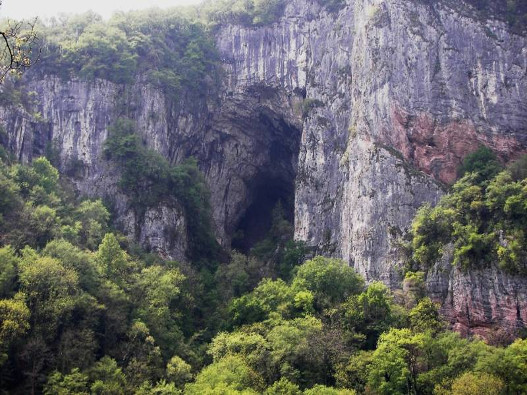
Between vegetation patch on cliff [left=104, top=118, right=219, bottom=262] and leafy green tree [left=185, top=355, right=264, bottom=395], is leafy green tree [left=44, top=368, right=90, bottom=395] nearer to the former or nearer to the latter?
leafy green tree [left=185, top=355, right=264, bottom=395]

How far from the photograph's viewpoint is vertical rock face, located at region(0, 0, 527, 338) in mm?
37375

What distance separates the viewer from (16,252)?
31734 mm

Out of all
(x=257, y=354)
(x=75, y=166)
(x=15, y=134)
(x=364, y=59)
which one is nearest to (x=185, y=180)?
(x=75, y=166)

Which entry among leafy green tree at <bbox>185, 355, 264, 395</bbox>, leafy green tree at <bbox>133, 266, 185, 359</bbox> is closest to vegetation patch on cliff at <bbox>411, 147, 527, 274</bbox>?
leafy green tree at <bbox>185, 355, 264, 395</bbox>

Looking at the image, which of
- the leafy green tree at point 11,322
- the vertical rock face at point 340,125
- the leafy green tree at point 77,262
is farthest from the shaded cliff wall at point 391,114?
the leafy green tree at point 11,322

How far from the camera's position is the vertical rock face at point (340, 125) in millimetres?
37375

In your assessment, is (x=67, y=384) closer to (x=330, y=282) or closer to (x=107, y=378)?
(x=107, y=378)

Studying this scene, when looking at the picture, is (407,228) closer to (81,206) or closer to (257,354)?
(257,354)

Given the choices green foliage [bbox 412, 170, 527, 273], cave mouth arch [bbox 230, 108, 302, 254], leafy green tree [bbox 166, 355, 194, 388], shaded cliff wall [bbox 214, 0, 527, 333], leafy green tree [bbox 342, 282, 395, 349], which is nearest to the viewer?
leafy green tree [bbox 166, 355, 194, 388]

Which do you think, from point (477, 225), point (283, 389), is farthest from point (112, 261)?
point (477, 225)

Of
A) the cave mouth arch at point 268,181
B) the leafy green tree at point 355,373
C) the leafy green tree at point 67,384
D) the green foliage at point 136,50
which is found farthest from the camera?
the cave mouth arch at point 268,181

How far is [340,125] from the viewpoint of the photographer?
44812 mm

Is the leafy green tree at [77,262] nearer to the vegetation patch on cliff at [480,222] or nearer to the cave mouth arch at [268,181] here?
the vegetation patch on cliff at [480,222]

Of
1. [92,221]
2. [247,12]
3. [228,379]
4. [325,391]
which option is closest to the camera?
[325,391]
